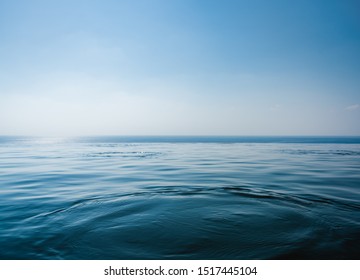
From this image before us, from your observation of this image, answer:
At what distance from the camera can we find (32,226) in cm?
579

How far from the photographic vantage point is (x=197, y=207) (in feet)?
24.3

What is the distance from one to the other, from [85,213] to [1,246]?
7.55 ft

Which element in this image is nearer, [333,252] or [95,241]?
[333,252]

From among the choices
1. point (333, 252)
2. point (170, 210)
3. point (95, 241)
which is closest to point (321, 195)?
point (333, 252)

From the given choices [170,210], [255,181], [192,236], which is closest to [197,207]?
[170,210]

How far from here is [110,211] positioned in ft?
23.0

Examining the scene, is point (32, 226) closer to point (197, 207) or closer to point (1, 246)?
point (1, 246)

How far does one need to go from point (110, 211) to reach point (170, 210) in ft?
6.23

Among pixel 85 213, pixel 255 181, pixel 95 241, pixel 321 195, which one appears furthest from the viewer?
pixel 255 181

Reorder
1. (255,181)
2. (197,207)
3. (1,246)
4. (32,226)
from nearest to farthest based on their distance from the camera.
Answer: (1,246), (32,226), (197,207), (255,181)

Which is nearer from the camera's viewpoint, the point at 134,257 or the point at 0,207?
the point at 134,257
